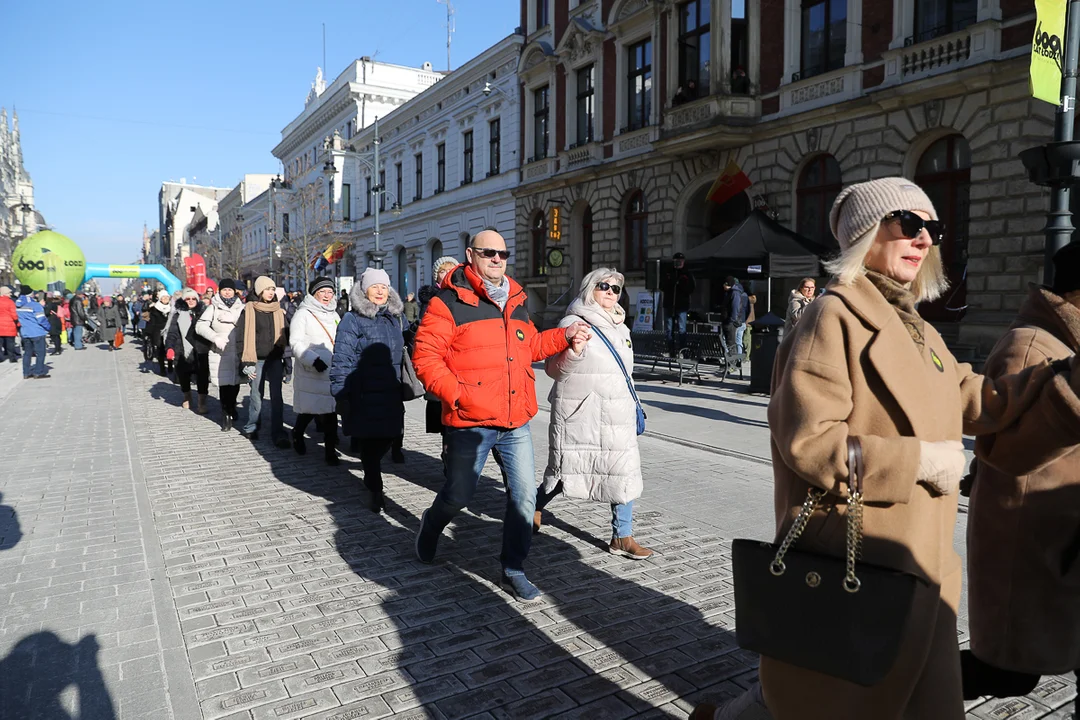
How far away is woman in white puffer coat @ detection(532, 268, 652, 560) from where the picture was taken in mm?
4711

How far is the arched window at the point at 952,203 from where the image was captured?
14.9m

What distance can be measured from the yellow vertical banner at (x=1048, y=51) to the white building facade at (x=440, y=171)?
76.9ft

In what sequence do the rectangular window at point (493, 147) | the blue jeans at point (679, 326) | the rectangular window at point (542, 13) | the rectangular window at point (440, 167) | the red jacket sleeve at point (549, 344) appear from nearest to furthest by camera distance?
the red jacket sleeve at point (549, 344)
the blue jeans at point (679, 326)
the rectangular window at point (542, 13)
the rectangular window at point (493, 147)
the rectangular window at point (440, 167)

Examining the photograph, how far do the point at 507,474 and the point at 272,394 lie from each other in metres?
5.29

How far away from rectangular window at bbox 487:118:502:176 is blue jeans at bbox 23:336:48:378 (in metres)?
19.1

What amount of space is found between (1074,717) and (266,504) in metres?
5.29

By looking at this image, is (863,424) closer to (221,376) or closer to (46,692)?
(46,692)

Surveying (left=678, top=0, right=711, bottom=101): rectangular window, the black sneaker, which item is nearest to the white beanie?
the black sneaker

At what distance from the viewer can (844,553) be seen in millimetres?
1926

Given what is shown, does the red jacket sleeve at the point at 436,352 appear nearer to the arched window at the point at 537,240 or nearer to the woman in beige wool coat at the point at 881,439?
the woman in beige wool coat at the point at 881,439

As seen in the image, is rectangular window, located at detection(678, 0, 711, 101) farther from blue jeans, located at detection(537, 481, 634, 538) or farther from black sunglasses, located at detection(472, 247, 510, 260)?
black sunglasses, located at detection(472, 247, 510, 260)

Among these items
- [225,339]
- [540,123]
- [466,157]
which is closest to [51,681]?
[225,339]

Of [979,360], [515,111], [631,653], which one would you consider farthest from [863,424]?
[515,111]

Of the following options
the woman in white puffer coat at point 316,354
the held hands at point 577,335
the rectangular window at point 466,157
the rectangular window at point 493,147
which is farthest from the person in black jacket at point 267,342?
the rectangular window at point 466,157
